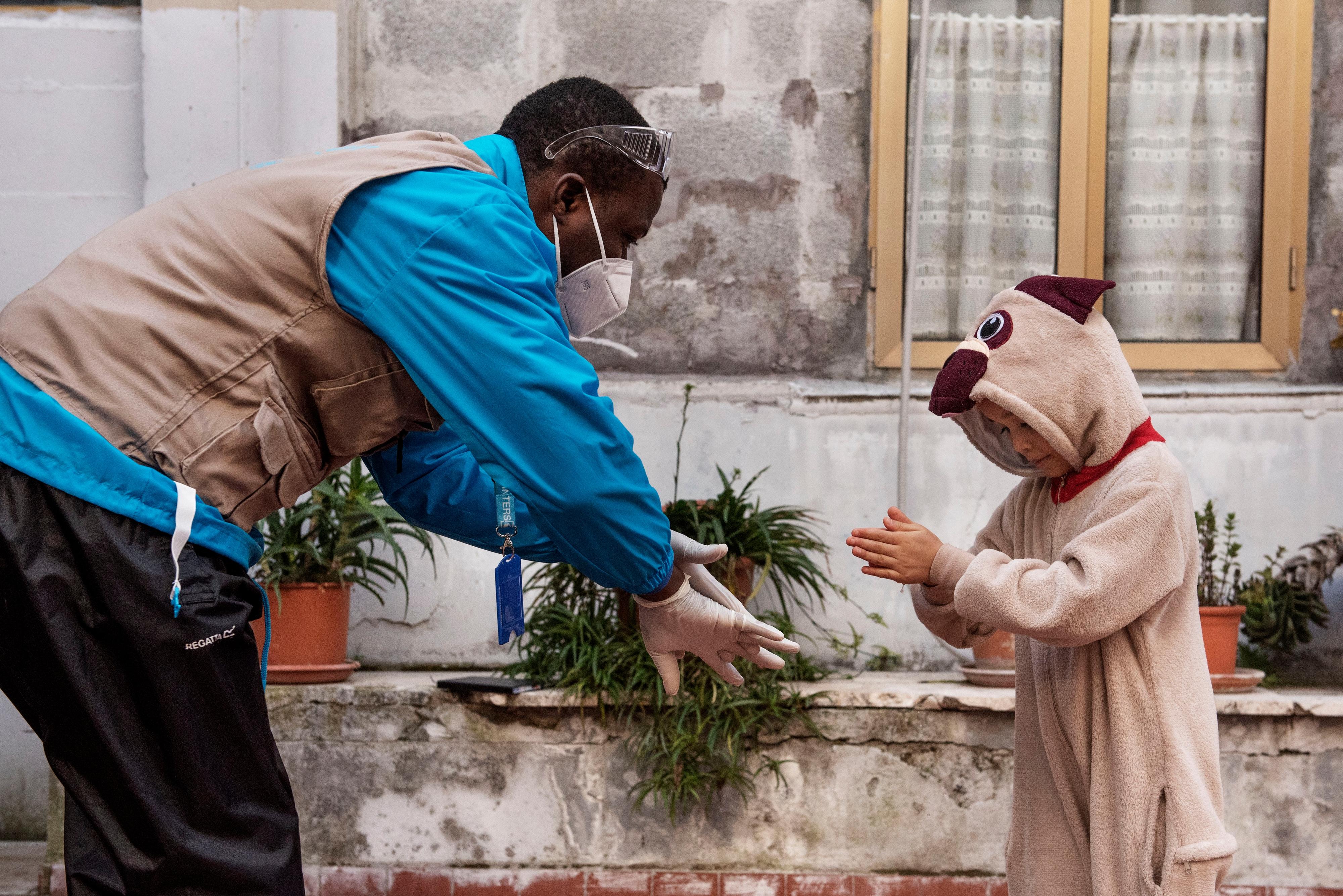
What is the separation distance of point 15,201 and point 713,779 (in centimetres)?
331

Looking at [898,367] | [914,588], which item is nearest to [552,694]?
[914,588]

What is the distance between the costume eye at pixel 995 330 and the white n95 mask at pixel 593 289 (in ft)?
2.12

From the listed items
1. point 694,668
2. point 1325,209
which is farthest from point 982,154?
point 694,668

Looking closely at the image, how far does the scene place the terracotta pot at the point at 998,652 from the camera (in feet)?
12.7

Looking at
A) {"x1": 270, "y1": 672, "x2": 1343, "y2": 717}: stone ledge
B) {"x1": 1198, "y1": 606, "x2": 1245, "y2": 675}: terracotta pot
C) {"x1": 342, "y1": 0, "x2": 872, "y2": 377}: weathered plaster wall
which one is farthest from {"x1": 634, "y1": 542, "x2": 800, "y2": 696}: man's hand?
{"x1": 342, "y1": 0, "x2": 872, "y2": 377}: weathered plaster wall

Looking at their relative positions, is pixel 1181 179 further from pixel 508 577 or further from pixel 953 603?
pixel 508 577

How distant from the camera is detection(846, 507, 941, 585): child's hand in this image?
7.20 feet

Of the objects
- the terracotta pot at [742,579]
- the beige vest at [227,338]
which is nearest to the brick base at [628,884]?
the terracotta pot at [742,579]

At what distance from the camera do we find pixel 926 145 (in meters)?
4.65

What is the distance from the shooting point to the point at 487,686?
145 inches

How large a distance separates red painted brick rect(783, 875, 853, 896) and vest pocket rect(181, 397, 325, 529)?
245 centimetres

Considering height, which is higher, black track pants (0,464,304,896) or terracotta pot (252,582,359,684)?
black track pants (0,464,304,896)

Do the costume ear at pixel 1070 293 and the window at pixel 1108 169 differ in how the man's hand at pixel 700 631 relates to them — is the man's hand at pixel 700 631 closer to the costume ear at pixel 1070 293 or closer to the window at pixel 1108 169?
the costume ear at pixel 1070 293

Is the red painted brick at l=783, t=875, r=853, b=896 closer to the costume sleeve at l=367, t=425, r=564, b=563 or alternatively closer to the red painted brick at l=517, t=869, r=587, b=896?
the red painted brick at l=517, t=869, r=587, b=896
